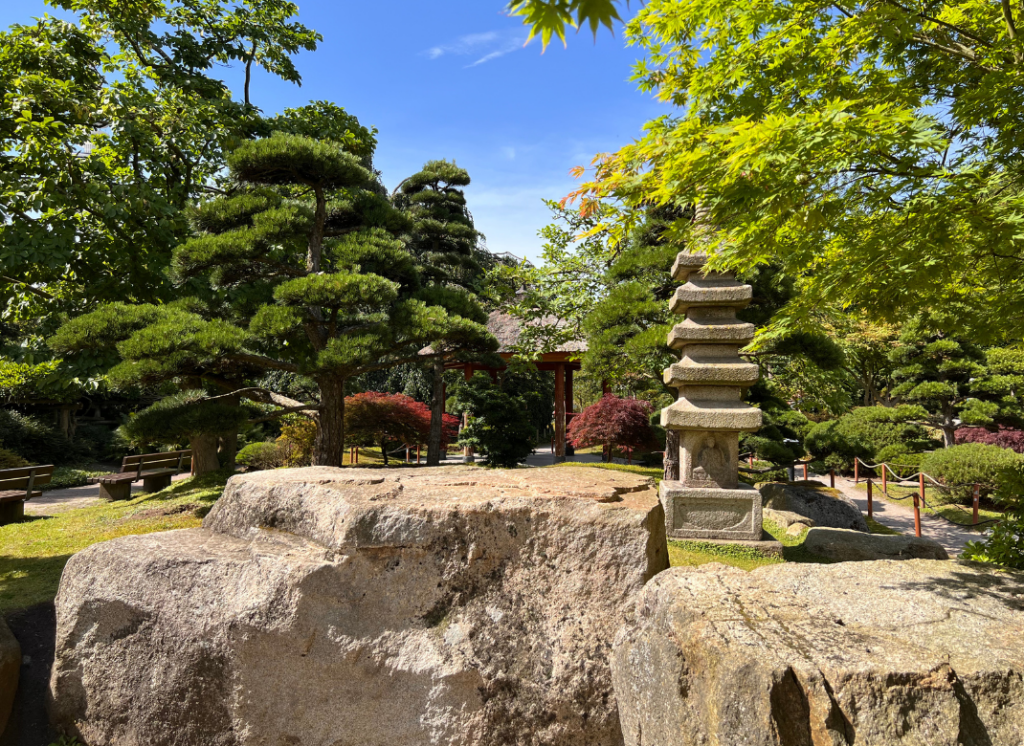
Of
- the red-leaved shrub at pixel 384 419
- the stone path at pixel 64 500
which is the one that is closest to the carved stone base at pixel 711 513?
the red-leaved shrub at pixel 384 419

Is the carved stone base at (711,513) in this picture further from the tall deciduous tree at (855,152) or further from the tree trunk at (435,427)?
the tree trunk at (435,427)

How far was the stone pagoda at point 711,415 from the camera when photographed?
22.1ft

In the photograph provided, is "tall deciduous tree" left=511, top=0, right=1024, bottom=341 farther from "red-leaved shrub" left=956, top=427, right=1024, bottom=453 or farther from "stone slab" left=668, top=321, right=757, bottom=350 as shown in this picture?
"red-leaved shrub" left=956, top=427, right=1024, bottom=453

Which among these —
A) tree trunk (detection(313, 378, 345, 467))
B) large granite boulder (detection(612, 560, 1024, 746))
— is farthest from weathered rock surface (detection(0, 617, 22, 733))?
tree trunk (detection(313, 378, 345, 467))

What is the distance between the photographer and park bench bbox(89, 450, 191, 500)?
1025cm

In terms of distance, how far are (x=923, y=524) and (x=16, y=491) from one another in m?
14.8

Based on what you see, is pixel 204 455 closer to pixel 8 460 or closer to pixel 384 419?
pixel 384 419

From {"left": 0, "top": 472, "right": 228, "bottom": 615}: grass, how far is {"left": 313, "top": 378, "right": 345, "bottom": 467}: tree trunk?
180 cm

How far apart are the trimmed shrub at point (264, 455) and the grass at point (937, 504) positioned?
1236 cm

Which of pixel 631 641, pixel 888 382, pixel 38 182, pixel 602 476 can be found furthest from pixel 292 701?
pixel 888 382

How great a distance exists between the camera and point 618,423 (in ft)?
44.5

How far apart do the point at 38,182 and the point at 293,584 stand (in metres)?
6.93

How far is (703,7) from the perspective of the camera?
396 centimetres

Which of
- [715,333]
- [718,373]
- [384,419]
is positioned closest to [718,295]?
[715,333]
